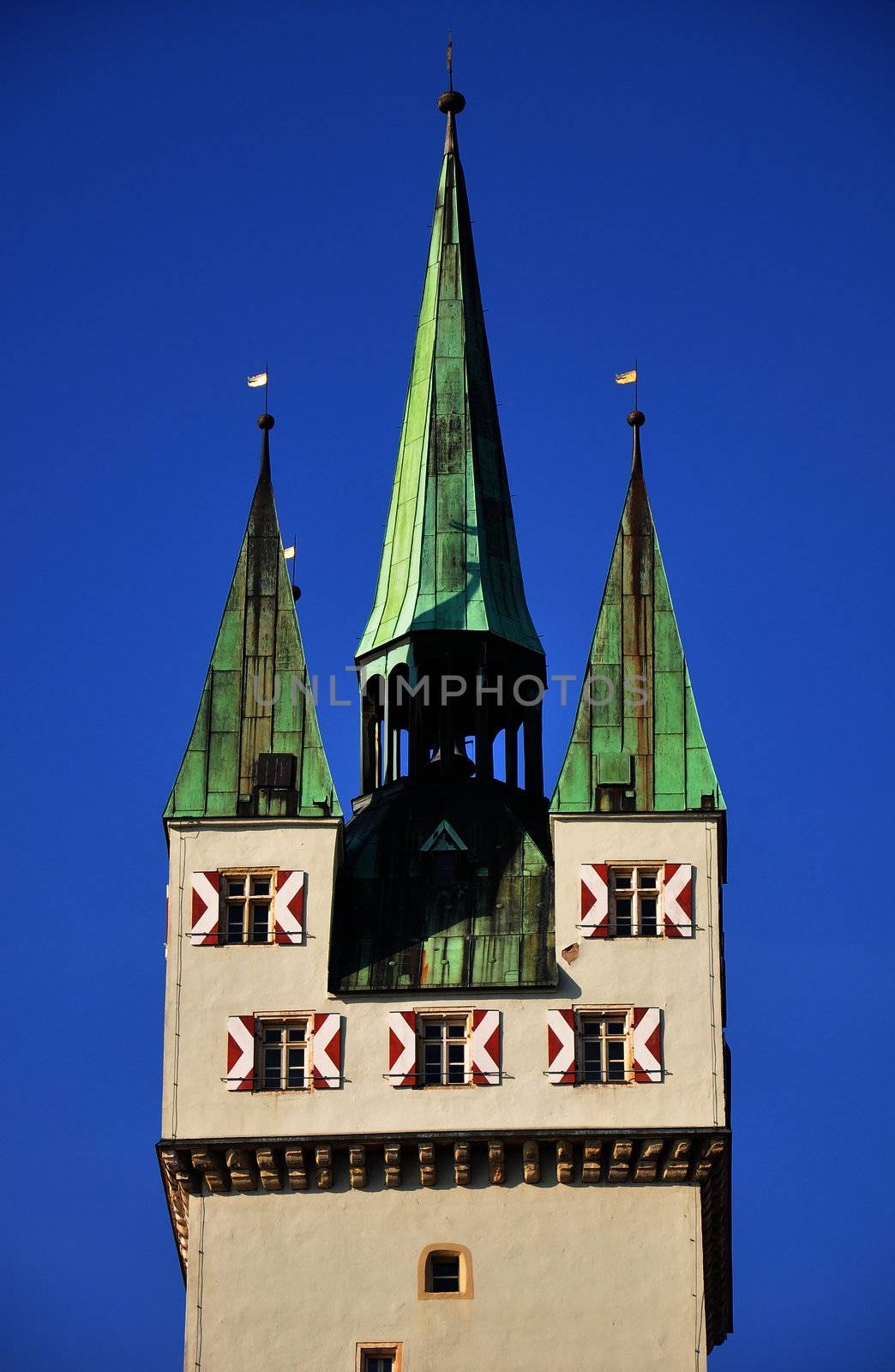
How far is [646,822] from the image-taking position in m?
60.8

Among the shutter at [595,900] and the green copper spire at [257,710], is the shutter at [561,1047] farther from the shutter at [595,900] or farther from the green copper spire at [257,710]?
the green copper spire at [257,710]

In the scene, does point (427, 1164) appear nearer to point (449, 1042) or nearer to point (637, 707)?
point (449, 1042)

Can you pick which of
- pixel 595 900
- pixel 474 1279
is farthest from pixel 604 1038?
pixel 474 1279

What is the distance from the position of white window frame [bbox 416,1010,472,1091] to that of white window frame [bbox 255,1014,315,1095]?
162 centimetres

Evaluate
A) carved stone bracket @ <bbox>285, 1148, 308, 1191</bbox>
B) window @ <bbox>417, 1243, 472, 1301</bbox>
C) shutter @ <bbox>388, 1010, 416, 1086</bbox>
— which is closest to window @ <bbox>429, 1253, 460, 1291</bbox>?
window @ <bbox>417, 1243, 472, 1301</bbox>

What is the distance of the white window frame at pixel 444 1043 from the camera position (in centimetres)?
5938

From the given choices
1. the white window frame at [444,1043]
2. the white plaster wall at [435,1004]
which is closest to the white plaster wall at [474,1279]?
the white plaster wall at [435,1004]

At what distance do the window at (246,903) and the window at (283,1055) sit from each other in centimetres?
156

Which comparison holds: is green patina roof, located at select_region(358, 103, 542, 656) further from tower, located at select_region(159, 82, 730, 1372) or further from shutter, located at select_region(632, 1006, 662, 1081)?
shutter, located at select_region(632, 1006, 662, 1081)

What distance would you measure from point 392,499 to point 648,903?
10.7m

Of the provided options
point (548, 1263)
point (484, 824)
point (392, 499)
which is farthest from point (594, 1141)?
point (392, 499)

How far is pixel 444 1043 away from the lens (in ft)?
196

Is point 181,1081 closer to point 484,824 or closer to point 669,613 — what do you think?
point 484,824

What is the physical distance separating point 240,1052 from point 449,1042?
316 cm
